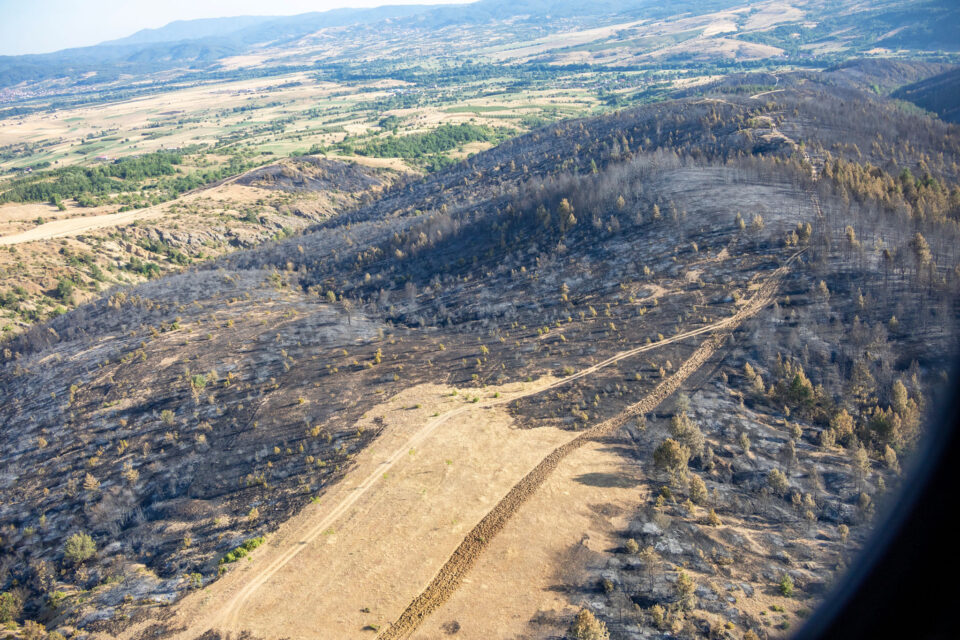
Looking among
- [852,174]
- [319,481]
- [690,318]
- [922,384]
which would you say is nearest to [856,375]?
[922,384]

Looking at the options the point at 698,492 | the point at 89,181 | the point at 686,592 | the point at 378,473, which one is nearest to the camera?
the point at 686,592

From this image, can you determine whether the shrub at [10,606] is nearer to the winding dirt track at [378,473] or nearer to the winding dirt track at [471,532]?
the winding dirt track at [471,532]

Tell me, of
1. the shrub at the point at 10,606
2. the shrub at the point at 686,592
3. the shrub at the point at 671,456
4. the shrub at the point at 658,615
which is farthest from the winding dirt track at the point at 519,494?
the shrub at the point at 10,606

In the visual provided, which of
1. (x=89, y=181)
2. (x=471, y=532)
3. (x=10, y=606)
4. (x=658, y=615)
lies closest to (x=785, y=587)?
(x=658, y=615)

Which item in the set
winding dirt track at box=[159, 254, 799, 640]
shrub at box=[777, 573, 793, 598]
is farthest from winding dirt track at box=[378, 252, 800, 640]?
shrub at box=[777, 573, 793, 598]

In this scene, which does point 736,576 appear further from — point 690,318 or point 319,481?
point 690,318

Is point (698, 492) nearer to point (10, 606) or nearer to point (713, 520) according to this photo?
point (713, 520)
